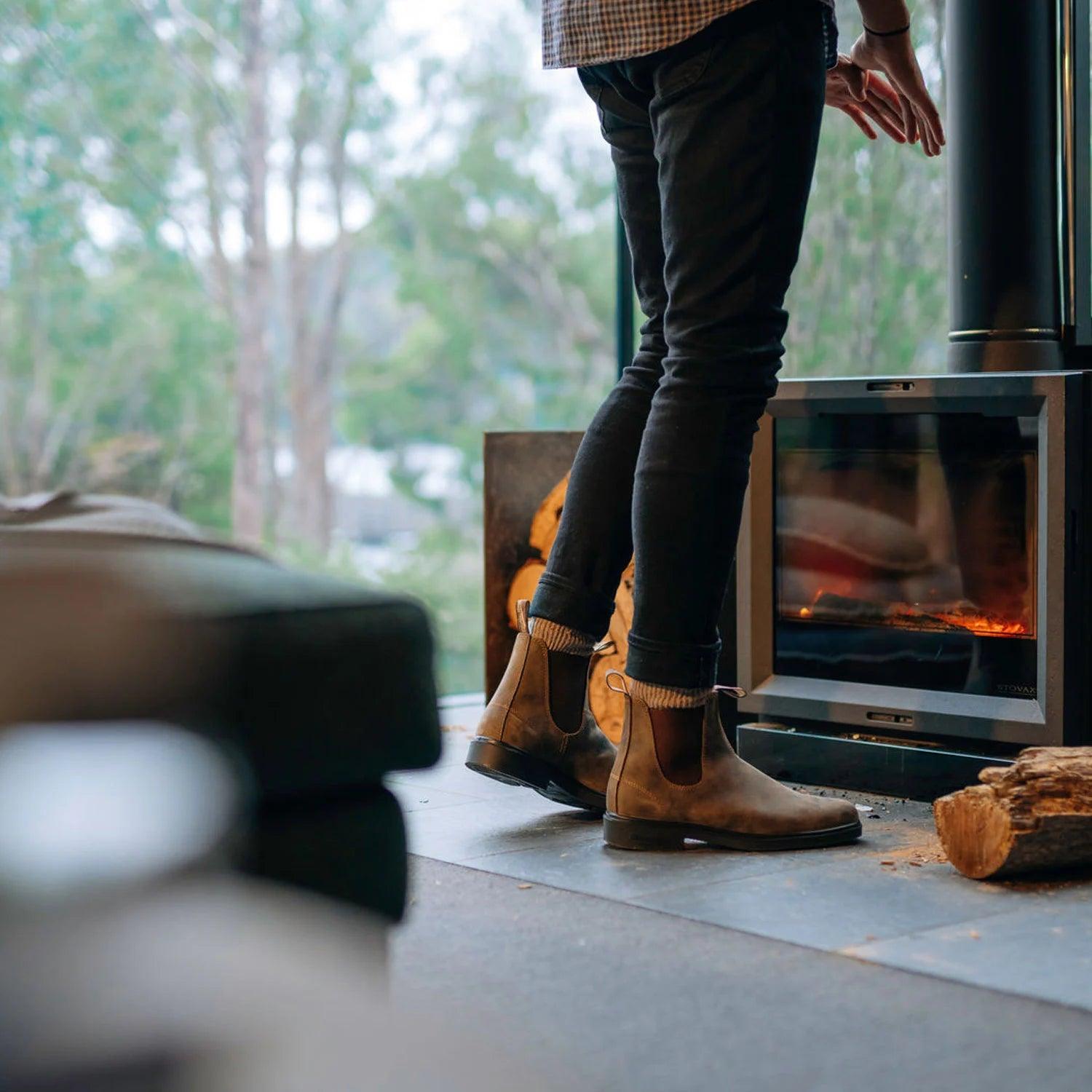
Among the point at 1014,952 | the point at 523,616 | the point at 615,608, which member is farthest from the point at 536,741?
the point at 1014,952

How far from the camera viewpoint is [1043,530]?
74.5 inches

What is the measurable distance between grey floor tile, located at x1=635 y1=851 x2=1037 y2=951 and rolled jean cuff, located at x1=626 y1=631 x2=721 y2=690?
0.74 feet

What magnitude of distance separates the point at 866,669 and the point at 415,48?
7.15m

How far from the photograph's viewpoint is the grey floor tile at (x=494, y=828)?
1.71 meters

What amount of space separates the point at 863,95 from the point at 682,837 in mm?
1025

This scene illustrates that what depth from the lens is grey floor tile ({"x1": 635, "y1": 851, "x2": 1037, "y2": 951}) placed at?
53.4 inches

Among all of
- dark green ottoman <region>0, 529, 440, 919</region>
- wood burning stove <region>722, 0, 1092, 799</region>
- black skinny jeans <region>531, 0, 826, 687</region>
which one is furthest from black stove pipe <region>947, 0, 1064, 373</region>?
dark green ottoman <region>0, 529, 440, 919</region>

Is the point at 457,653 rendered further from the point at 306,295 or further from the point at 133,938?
the point at 133,938

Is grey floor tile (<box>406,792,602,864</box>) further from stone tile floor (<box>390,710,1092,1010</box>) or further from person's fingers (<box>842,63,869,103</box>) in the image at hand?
person's fingers (<box>842,63,869,103</box>)

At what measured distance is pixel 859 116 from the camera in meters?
2.08

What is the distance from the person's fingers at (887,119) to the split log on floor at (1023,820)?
0.91m

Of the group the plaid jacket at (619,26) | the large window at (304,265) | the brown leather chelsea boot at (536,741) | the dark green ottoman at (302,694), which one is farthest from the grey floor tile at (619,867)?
the large window at (304,265)

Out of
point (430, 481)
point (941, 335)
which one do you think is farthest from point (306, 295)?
point (941, 335)

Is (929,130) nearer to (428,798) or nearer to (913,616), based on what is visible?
(913,616)
